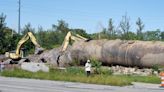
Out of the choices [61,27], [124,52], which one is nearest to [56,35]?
[61,27]

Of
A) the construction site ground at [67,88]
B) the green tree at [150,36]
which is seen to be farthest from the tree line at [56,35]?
the construction site ground at [67,88]

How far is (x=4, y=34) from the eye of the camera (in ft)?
237

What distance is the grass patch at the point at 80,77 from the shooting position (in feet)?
94.4

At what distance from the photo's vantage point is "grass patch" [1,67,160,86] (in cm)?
2877

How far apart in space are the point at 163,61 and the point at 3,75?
13.3m

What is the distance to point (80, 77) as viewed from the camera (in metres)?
31.3

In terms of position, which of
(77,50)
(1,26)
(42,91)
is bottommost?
(42,91)

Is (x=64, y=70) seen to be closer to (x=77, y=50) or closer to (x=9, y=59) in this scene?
(x=77, y=50)

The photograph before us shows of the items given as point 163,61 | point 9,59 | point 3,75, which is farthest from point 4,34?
point 163,61

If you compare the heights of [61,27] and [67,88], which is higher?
[61,27]

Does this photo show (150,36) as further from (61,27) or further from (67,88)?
(67,88)

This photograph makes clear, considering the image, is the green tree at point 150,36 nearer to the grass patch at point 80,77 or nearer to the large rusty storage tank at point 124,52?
the large rusty storage tank at point 124,52

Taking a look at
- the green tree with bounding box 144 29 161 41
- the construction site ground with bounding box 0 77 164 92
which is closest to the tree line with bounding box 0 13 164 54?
the green tree with bounding box 144 29 161 41

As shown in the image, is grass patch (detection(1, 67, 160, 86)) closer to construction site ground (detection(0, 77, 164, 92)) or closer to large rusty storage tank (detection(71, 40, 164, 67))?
construction site ground (detection(0, 77, 164, 92))
